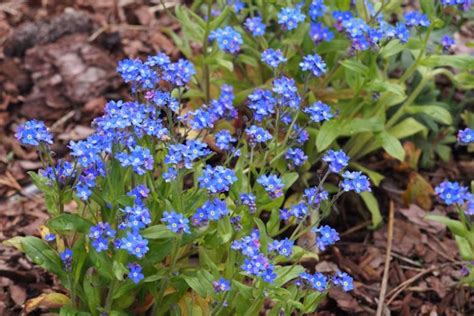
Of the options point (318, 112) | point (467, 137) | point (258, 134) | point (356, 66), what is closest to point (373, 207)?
point (356, 66)

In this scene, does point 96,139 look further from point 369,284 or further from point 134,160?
point 369,284

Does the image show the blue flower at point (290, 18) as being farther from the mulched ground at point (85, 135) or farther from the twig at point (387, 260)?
the twig at point (387, 260)

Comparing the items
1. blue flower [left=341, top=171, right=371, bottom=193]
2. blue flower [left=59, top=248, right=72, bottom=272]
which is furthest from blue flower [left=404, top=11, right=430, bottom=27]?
blue flower [left=59, top=248, right=72, bottom=272]

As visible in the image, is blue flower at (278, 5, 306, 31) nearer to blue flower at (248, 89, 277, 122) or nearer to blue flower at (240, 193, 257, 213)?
blue flower at (248, 89, 277, 122)

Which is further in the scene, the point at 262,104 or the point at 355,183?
the point at 262,104

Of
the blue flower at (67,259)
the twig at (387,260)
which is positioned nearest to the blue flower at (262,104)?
the blue flower at (67,259)

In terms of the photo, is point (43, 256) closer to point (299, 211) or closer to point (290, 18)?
point (299, 211)
